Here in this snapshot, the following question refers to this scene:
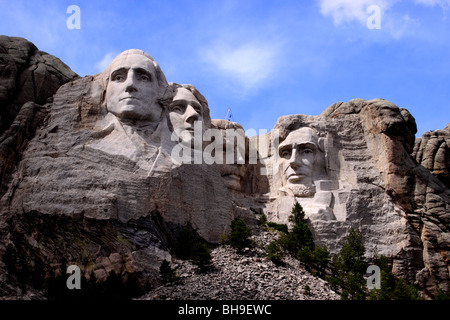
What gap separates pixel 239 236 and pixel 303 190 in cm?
409

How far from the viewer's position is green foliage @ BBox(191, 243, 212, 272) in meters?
23.1

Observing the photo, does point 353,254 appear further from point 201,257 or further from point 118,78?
point 118,78

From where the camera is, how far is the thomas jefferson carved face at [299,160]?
28172 mm

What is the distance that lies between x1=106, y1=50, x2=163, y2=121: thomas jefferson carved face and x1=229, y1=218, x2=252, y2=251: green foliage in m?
3.85

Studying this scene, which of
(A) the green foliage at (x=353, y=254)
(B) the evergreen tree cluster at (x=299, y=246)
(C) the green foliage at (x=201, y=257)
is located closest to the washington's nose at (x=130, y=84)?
(C) the green foliage at (x=201, y=257)

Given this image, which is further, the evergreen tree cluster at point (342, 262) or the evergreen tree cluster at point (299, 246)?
the evergreen tree cluster at point (299, 246)

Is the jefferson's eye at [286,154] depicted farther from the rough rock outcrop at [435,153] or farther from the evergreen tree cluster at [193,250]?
the rough rock outcrop at [435,153]

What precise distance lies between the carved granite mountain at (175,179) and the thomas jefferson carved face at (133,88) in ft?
0.11

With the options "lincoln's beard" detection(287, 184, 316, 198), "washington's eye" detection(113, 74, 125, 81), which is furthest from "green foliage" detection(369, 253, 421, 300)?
"washington's eye" detection(113, 74, 125, 81)

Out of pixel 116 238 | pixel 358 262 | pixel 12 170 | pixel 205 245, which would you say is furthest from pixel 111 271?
pixel 358 262

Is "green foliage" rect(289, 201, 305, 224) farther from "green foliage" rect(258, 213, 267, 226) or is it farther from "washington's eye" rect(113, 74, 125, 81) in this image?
"washington's eye" rect(113, 74, 125, 81)
